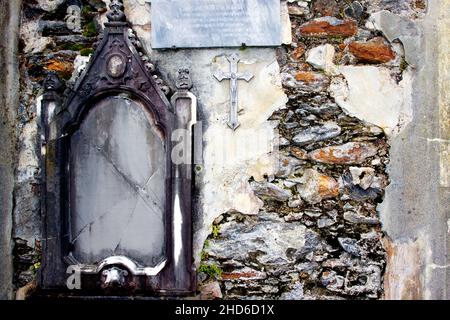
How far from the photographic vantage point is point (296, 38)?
4117 mm

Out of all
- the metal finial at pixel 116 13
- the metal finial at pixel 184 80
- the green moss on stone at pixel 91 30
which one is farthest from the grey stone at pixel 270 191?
the green moss on stone at pixel 91 30

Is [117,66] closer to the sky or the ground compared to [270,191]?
closer to the sky

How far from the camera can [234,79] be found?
4.09 metres

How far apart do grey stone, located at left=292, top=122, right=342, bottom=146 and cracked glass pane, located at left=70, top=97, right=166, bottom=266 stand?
3.18ft

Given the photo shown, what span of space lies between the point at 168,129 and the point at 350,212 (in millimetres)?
1395

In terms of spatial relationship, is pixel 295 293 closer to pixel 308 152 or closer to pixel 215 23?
pixel 308 152

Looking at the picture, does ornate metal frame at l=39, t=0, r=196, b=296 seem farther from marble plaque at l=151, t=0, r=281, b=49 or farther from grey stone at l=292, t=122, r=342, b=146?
grey stone at l=292, t=122, r=342, b=146

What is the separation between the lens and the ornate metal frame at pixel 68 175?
158 inches

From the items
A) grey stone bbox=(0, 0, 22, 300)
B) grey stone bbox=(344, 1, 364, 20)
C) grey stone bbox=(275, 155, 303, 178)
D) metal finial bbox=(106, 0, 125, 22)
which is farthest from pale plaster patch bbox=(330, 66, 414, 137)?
grey stone bbox=(0, 0, 22, 300)

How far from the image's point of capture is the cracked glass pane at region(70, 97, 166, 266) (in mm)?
4105

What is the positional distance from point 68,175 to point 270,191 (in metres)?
1.46

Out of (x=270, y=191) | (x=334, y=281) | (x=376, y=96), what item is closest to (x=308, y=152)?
(x=270, y=191)

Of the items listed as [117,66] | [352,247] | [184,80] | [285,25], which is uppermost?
[285,25]

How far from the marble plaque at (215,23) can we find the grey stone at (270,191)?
993mm
